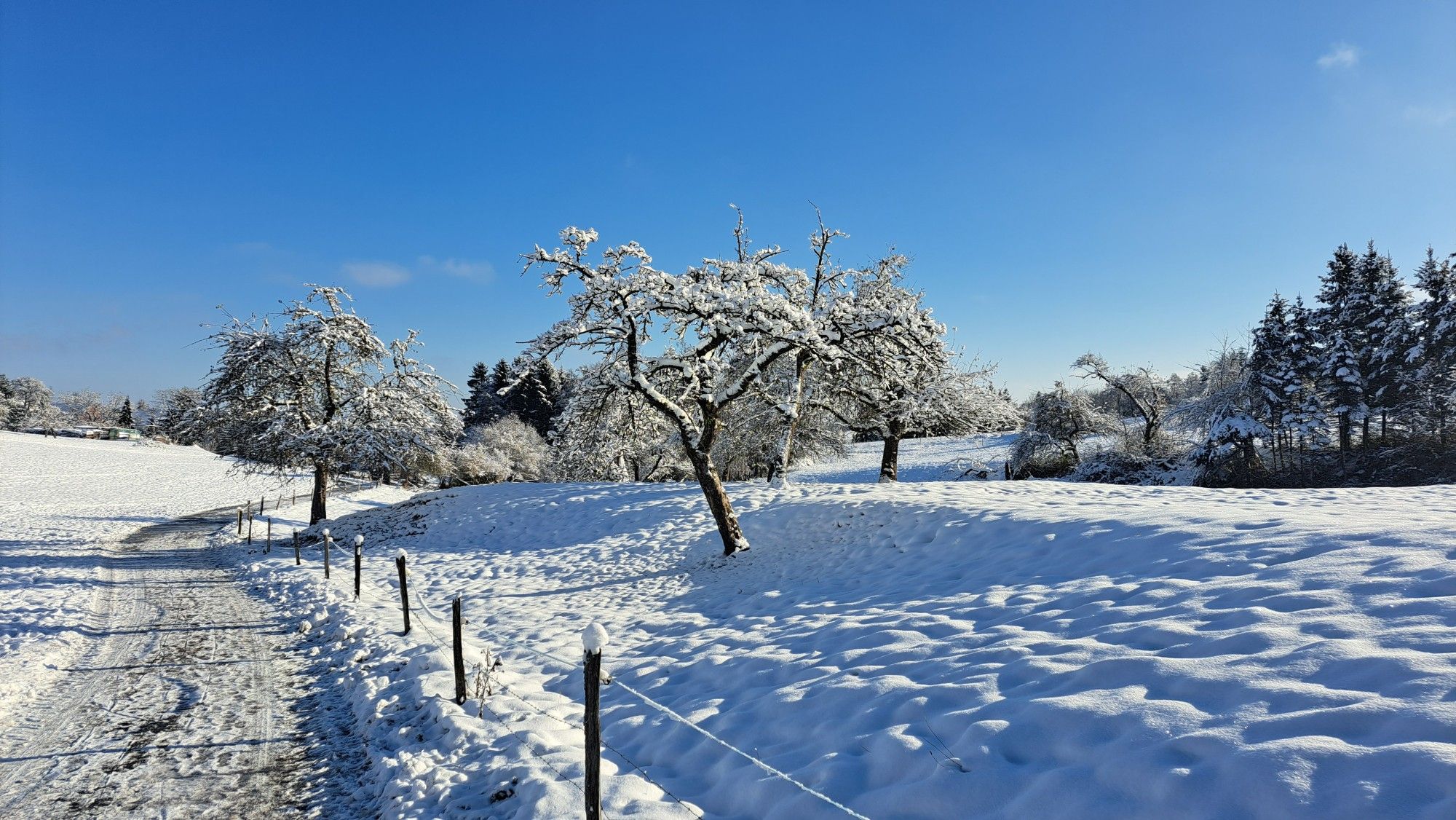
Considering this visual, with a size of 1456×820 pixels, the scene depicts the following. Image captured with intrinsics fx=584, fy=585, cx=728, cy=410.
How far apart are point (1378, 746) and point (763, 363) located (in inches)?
394

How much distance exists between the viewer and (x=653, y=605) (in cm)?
1077

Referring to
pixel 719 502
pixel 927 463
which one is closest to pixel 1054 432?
pixel 927 463

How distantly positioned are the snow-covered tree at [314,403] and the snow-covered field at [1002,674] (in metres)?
12.6

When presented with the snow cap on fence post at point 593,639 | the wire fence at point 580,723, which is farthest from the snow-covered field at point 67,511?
the snow cap on fence post at point 593,639

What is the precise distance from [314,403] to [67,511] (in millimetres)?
14414

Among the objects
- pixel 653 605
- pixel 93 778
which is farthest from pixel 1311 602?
pixel 93 778

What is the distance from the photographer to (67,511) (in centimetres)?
2655

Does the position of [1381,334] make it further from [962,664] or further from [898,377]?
[962,664]

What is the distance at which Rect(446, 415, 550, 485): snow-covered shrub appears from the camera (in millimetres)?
42906

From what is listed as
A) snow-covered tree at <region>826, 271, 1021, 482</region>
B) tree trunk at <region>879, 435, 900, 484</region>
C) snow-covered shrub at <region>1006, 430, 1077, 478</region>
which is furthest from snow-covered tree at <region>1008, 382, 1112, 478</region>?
tree trunk at <region>879, 435, 900, 484</region>

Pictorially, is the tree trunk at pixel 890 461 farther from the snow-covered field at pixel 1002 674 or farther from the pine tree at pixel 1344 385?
the pine tree at pixel 1344 385

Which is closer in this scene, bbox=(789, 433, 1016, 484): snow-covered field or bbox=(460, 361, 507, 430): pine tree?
bbox=(789, 433, 1016, 484): snow-covered field

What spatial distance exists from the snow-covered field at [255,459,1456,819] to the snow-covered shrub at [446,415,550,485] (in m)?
33.1

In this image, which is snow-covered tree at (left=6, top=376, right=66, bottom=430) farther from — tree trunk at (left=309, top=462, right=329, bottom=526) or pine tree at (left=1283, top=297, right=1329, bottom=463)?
pine tree at (left=1283, top=297, right=1329, bottom=463)
